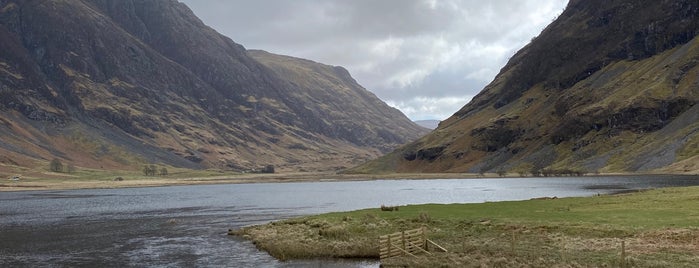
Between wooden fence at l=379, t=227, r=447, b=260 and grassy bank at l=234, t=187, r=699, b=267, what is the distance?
1.70m

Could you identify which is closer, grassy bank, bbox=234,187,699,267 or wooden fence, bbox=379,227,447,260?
grassy bank, bbox=234,187,699,267

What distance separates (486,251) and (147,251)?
3655 centimetres

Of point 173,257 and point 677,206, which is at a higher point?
point 677,206

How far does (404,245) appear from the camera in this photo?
48.1 m

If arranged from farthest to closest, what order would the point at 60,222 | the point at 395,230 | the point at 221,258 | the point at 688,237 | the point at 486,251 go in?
1. the point at 60,222
2. the point at 395,230
3. the point at 221,258
4. the point at 486,251
5. the point at 688,237

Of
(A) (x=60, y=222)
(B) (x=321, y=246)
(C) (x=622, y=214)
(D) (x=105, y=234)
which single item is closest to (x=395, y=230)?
(B) (x=321, y=246)

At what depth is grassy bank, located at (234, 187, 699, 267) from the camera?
40375 mm

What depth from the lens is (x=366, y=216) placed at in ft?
218

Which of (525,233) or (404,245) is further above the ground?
(525,233)

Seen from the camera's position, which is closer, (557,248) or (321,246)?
(557,248)

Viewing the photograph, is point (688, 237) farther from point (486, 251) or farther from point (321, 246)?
point (321, 246)

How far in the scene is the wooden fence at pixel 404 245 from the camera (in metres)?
47.8

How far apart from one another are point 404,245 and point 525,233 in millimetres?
11077

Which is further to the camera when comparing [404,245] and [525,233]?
[525,233]
